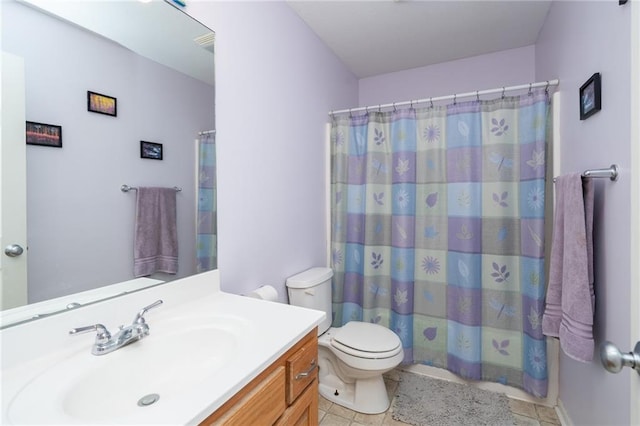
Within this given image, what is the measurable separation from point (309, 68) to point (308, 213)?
1034 mm

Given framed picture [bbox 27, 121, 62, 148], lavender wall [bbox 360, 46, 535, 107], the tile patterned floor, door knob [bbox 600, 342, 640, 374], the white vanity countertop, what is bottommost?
the tile patterned floor

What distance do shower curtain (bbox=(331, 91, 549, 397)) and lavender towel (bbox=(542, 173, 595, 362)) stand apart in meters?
0.50

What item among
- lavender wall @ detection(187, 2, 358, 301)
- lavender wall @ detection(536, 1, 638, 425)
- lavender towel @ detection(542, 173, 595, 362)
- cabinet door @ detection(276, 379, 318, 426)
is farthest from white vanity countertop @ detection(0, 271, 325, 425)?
lavender towel @ detection(542, 173, 595, 362)

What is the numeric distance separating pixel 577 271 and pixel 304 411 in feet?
3.88

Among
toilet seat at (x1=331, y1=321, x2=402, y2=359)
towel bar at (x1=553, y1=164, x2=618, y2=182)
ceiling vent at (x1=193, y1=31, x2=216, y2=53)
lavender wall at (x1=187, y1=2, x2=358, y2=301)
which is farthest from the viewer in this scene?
toilet seat at (x1=331, y1=321, x2=402, y2=359)

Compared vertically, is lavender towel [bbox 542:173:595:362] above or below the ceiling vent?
below

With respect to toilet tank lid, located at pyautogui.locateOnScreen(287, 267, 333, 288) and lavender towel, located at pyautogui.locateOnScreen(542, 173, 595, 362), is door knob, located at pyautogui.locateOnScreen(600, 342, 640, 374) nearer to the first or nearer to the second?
lavender towel, located at pyautogui.locateOnScreen(542, 173, 595, 362)

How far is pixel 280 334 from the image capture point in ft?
2.98

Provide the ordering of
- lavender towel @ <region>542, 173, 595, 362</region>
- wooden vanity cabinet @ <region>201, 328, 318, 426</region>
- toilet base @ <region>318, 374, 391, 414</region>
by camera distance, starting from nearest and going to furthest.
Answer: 1. wooden vanity cabinet @ <region>201, 328, 318, 426</region>
2. lavender towel @ <region>542, 173, 595, 362</region>
3. toilet base @ <region>318, 374, 391, 414</region>

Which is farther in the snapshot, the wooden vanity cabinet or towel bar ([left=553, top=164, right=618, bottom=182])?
towel bar ([left=553, top=164, right=618, bottom=182])

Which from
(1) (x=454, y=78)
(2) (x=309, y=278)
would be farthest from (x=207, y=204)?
(1) (x=454, y=78)

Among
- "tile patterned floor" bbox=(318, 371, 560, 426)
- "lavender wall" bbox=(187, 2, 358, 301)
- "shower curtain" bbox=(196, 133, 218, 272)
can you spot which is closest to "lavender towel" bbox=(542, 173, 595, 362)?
"tile patterned floor" bbox=(318, 371, 560, 426)

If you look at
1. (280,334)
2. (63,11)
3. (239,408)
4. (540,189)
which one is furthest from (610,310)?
(63,11)

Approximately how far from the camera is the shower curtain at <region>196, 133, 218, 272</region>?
1.28m
